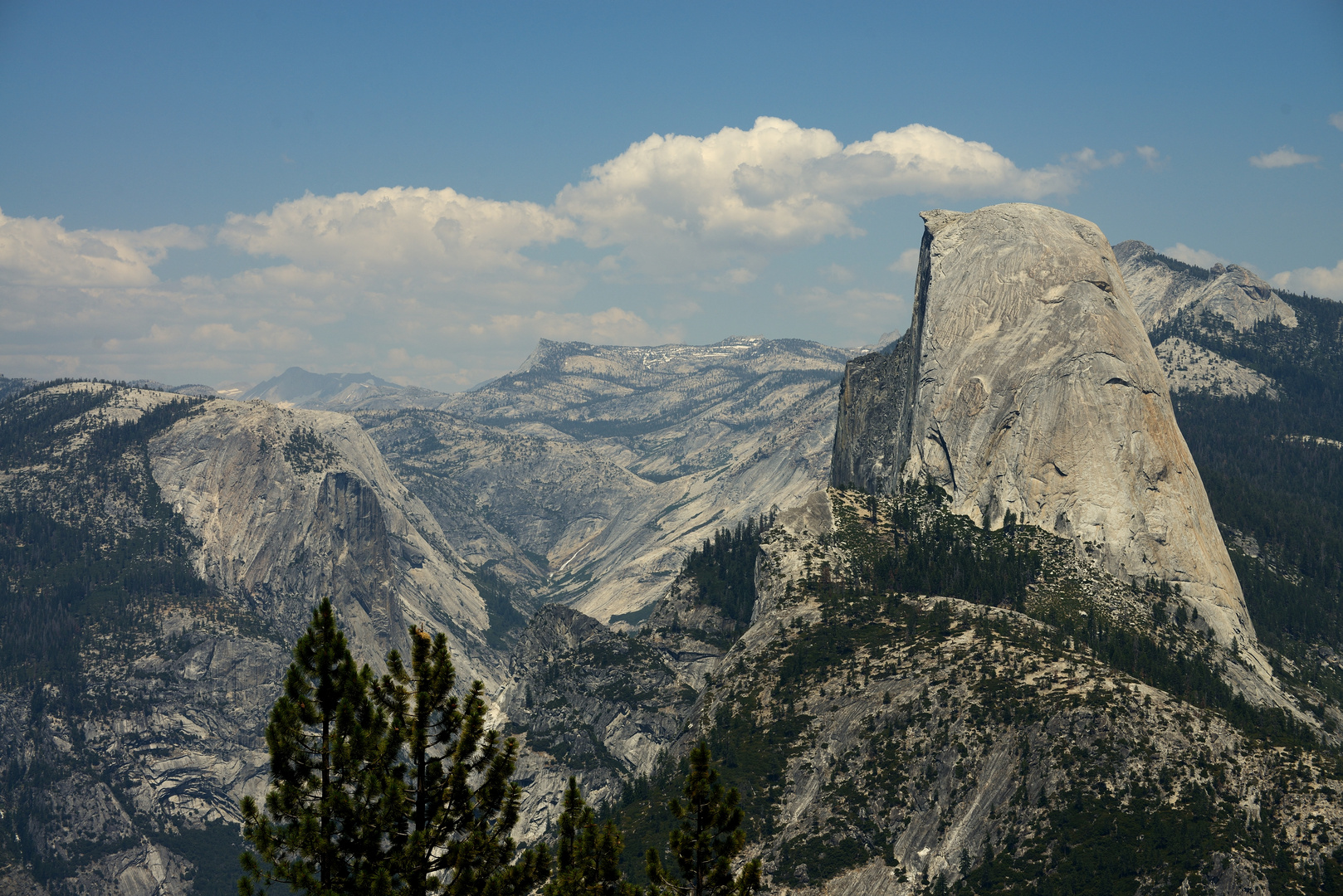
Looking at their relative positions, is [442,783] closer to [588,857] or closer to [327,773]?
[327,773]

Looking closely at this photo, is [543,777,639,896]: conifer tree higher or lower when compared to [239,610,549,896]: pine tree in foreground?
lower

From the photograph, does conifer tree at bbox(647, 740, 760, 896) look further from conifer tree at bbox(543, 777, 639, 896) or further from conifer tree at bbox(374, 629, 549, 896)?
conifer tree at bbox(374, 629, 549, 896)

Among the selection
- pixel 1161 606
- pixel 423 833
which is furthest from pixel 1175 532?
pixel 423 833

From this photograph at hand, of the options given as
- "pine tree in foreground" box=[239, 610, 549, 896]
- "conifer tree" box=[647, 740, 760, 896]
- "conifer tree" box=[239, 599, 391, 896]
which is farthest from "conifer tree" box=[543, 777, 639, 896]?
"conifer tree" box=[239, 599, 391, 896]

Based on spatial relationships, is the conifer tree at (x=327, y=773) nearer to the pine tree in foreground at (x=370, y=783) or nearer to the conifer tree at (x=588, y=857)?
the pine tree in foreground at (x=370, y=783)

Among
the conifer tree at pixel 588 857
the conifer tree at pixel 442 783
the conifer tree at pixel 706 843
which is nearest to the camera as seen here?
the conifer tree at pixel 442 783

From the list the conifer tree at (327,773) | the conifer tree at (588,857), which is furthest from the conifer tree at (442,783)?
the conifer tree at (588,857)

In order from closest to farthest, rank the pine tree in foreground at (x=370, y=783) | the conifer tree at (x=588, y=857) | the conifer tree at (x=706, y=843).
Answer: the pine tree in foreground at (x=370, y=783)
the conifer tree at (x=588, y=857)
the conifer tree at (x=706, y=843)
